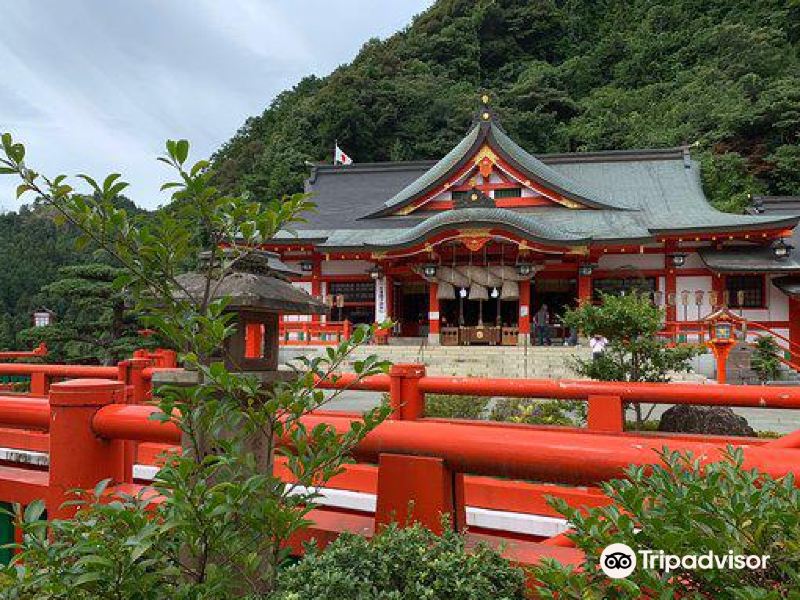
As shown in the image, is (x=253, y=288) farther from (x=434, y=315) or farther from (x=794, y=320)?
(x=794, y=320)

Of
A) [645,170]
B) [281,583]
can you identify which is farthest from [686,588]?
[645,170]

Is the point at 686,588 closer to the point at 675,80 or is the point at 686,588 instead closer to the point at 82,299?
the point at 82,299

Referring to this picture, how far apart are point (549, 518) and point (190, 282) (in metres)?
2.19

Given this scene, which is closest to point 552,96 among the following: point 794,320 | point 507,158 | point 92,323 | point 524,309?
point 507,158

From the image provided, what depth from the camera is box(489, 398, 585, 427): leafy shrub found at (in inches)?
281

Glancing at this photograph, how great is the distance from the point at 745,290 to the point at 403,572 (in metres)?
18.8

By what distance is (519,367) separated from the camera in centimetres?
1401

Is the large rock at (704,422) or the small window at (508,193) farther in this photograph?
the small window at (508,193)

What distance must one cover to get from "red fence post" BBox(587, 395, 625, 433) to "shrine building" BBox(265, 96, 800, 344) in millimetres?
10588

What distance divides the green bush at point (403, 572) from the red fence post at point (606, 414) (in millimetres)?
2884

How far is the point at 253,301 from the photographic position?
179 cm

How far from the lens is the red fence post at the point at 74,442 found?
213 centimetres

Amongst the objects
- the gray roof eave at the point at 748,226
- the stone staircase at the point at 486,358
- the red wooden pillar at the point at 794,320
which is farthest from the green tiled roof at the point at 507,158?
the stone staircase at the point at 486,358

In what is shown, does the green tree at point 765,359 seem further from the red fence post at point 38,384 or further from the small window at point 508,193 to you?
the red fence post at point 38,384
